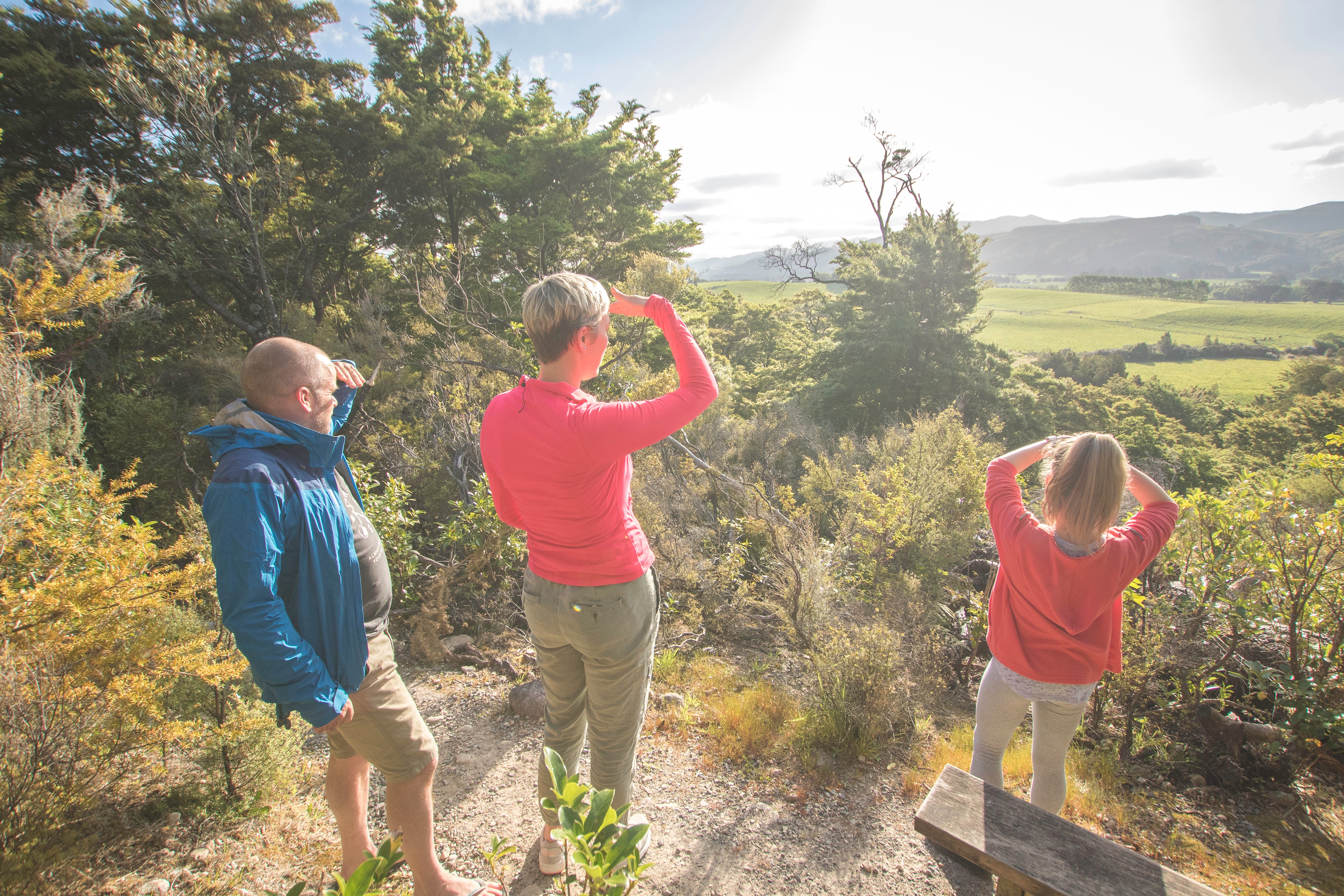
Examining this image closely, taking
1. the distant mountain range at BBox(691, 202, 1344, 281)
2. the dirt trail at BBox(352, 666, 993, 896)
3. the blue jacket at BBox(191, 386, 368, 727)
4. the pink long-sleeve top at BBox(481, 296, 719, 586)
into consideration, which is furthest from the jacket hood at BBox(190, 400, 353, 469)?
the distant mountain range at BBox(691, 202, 1344, 281)

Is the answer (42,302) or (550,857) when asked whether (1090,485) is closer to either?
(550,857)

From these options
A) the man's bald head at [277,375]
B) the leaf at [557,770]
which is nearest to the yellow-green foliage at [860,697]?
the leaf at [557,770]

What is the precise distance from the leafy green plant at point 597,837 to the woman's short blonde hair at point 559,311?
108cm

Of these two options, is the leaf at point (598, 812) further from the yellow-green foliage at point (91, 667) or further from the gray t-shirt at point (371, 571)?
the yellow-green foliage at point (91, 667)

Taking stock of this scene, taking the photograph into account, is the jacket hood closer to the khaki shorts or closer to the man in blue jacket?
the man in blue jacket

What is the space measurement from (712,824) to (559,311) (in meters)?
2.52

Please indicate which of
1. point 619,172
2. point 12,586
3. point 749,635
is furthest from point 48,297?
point 619,172

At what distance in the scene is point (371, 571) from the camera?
1822 mm

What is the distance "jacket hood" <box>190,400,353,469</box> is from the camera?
151cm

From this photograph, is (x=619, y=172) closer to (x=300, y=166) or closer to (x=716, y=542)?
(x=300, y=166)

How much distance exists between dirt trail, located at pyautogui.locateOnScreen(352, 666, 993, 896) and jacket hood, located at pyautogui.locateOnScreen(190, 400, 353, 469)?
187cm

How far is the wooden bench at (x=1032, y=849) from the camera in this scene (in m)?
1.61

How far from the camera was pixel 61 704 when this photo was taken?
210 cm

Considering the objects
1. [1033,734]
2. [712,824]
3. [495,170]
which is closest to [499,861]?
[712,824]
